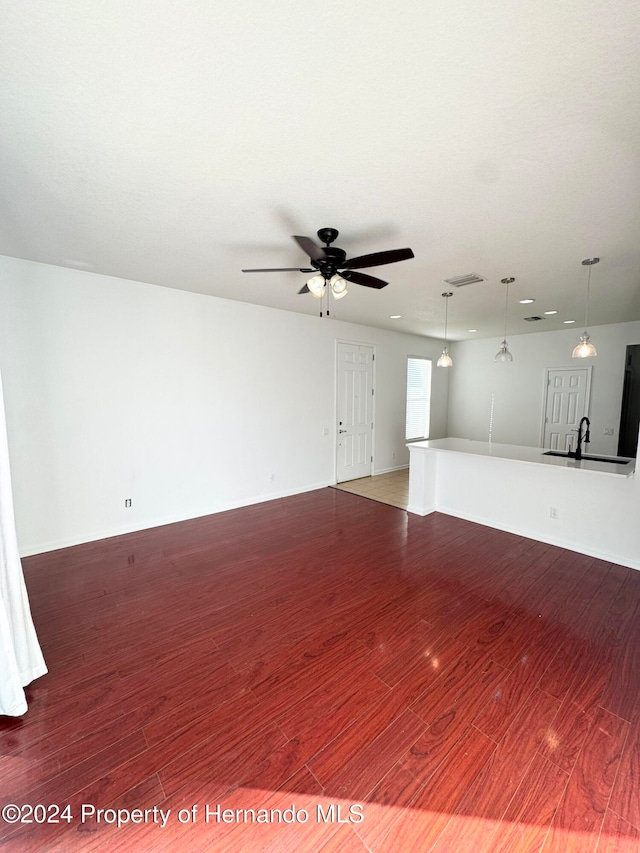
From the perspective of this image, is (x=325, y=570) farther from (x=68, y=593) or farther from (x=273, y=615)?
(x=68, y=593)

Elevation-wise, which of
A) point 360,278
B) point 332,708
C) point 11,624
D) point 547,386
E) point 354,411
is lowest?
point 332,708

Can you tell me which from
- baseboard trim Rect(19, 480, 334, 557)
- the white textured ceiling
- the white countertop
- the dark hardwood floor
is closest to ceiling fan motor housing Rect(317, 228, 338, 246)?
the white textured ceiling

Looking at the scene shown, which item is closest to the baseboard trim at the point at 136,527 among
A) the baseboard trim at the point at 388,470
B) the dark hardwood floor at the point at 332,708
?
the dark hardwood floor at the point at 332,708

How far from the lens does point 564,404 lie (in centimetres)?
679

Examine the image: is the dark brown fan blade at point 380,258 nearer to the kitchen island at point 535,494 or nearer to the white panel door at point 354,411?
the kitchen island at point 535,494

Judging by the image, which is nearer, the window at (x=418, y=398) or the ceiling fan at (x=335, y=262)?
the ceiling fan at (x=335, y=262)

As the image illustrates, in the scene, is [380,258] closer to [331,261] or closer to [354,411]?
[331,261]

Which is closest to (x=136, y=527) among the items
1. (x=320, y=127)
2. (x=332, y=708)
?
(x=332, y=708)

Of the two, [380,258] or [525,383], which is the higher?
[380,258]

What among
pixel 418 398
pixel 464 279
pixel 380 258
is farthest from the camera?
pixel 418 398

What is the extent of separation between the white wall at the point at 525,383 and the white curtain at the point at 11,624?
793 centimetres

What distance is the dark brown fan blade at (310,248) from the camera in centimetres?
230

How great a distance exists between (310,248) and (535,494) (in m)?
3.65

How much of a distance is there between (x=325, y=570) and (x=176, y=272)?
3.37 m
